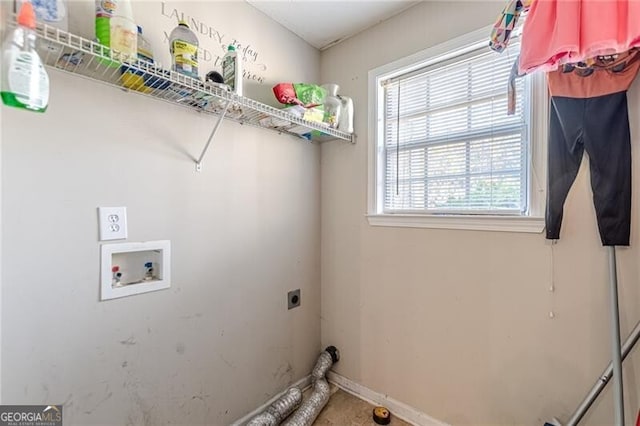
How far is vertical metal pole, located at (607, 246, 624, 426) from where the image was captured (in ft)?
3.36

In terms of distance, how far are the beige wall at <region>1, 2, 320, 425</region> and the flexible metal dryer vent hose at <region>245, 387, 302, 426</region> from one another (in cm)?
9

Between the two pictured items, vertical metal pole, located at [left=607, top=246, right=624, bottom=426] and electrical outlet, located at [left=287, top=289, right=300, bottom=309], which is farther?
electrical outlet, located at [left=287, top=289, right=300, bottom=309]

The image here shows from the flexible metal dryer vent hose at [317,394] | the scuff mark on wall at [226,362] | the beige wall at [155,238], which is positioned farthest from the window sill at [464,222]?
the scuff mark on wall at [226,362]

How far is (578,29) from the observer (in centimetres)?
91

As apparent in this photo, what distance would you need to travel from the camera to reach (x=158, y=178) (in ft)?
4.29

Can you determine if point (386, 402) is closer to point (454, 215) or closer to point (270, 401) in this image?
point (270, 401)

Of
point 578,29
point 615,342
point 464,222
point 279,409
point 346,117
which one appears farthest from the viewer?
point 346,117

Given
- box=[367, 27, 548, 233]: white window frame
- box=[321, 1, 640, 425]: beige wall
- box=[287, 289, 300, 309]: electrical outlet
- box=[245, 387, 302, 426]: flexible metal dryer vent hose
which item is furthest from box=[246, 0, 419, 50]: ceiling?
box=[245, 387, 302, 426]: flexible metal dryer vent hose

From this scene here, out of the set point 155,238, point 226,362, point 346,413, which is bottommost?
point 346,413

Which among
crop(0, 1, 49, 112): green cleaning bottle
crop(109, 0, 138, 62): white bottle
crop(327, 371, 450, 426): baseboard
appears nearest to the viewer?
crop(0, 1, 49, 112): green cleaning bottle

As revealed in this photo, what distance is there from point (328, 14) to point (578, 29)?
1315 millimetres

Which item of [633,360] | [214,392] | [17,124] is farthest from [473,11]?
[214,392]

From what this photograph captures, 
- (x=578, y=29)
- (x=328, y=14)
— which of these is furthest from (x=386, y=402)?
(x=328, y=14)

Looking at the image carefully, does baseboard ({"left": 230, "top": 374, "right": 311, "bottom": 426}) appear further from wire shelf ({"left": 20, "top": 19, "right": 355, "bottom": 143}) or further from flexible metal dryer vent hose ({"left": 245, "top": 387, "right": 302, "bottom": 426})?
wire shelf ({"left": 20, "top": 19, "right": 355, "bottom": 143})
